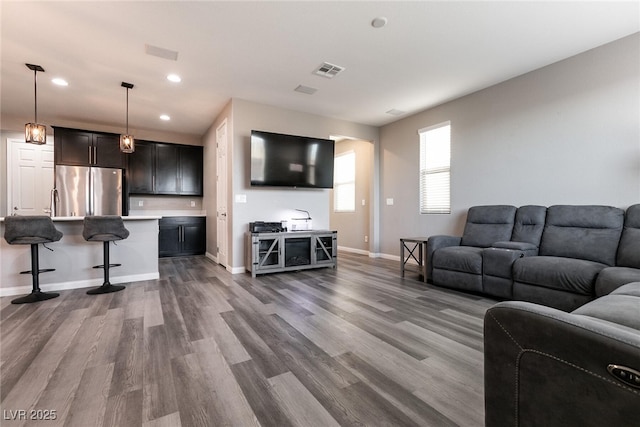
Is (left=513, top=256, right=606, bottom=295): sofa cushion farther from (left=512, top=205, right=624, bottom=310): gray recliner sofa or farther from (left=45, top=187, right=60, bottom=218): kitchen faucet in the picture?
(left=45, top=187, right=60, bottom=218): kitchen faucet

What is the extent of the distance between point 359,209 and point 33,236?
5374 mm

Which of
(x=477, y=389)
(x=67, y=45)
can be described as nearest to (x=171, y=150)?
(x=67, y=45)

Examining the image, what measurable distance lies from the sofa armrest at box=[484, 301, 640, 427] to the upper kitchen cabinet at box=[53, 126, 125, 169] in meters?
6.77

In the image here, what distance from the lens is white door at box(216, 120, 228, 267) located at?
4.77 meters

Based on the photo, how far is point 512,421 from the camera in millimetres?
824

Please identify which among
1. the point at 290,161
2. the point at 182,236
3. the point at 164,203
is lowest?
the point at 182,236

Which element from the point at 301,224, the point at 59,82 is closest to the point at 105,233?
the point at 59,82

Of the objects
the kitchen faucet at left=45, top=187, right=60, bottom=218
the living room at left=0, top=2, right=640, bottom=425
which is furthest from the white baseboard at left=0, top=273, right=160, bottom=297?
the kitchen faucet at left=45, top=187, right=60, bottom=218

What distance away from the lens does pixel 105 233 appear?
328 centimetres

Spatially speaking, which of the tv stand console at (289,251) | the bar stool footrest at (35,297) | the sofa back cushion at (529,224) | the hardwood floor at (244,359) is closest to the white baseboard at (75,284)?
the bar stool footrest at (35,297)

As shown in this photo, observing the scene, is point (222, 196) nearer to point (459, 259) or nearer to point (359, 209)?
point (359, 209)

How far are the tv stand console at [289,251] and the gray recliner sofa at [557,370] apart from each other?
355 cm

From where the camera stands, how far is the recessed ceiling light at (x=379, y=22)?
2521mm

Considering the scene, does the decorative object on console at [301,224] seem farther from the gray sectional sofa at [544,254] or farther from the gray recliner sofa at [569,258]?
the gray recliner sofa at [569,258]
